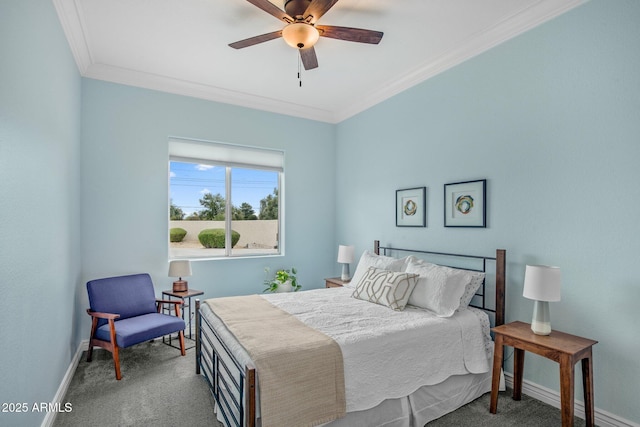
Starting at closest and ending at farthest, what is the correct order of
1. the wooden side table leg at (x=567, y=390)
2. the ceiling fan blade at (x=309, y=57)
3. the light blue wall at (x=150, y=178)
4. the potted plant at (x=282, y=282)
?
1. the wooden side table leg at (x=567, y=390)
2. the ceiling fan blade at (x=309, y=57)
3. the light blue wall at (x=150, y=178)
4. the potted plant at (x=282, y=282)

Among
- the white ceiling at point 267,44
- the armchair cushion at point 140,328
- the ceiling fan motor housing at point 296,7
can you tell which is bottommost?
the armchair cushion at point 140,328

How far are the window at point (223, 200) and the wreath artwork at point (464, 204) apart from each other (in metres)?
2.55

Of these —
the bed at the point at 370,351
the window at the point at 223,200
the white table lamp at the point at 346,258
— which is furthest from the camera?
the white table lamp at the point at 346,258

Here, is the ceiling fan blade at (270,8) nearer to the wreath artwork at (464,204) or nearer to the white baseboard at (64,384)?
the wreath artwork at (464,204)

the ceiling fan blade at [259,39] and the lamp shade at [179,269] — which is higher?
the ceiling fan blade at [259,39]

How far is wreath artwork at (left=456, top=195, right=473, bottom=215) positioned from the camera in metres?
3.07

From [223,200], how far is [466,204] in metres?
3.04

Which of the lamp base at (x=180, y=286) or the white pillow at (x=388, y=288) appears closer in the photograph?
the white pillow at (x=388, y=288)

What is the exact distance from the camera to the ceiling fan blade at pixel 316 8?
2.11 meters

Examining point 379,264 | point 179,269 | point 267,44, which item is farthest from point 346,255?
point 267,44

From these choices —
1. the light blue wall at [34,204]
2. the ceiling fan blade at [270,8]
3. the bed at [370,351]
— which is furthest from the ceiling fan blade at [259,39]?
the bed at [370,351]

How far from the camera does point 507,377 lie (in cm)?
274

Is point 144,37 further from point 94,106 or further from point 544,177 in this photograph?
point 544,177

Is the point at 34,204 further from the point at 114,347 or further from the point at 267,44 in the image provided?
the point at 267,44
